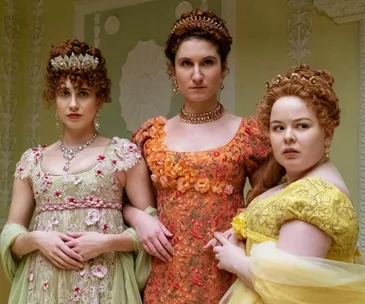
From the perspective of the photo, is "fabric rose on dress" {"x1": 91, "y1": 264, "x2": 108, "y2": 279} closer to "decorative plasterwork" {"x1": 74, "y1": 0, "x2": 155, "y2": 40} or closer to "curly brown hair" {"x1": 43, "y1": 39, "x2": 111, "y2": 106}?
"curly brown hair" {"x1": 43, "y1": 39, "x2": 111, "y2": 106}

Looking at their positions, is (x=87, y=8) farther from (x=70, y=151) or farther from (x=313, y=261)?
(x=313, y=261)

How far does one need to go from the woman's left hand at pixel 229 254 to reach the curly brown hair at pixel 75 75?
577mm

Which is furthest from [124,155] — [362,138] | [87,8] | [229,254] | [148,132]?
[87,8]

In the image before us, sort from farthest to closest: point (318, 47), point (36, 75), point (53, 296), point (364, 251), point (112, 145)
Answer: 1. point (36, 75)
2. point (318, 47)
3. point (364, 251)
4. point (112, 145)
5. point (53, 296)

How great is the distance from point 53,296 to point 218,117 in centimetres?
69

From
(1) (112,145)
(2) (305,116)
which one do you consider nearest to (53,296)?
(1) (112,145)

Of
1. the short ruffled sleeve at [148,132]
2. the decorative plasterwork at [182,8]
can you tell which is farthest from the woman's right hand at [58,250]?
the decorative plasterwork at [182,8]

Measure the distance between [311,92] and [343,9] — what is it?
115cm

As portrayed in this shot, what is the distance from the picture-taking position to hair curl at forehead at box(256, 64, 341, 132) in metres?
1.34

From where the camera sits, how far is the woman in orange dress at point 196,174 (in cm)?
161

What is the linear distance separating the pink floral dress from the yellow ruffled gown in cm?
50

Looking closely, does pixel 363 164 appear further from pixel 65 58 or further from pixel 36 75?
pixel 36 75

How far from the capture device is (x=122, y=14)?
301 centimetres

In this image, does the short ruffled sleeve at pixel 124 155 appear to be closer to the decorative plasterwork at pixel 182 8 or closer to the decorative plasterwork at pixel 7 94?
the decorative plasterwork at pixel 182 8
